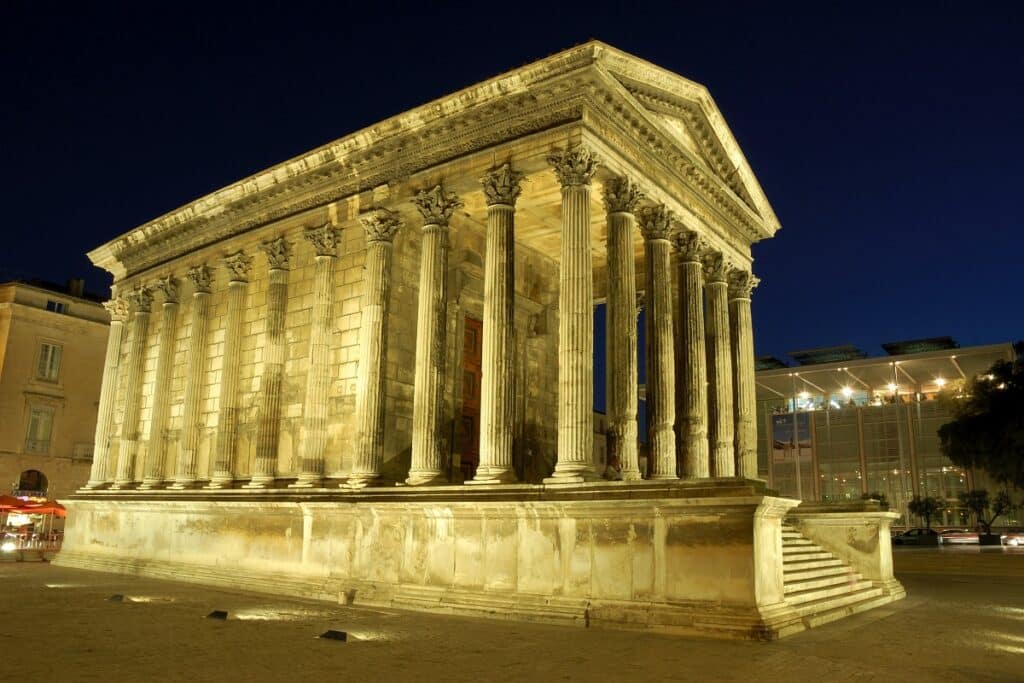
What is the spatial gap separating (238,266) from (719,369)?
44.4 feet

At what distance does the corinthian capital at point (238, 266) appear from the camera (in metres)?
22.5

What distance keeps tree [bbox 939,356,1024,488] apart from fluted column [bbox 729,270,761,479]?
46.1 feet

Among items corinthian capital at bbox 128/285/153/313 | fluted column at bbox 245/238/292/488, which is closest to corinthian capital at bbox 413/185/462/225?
fluted column at bbox 245/238/292/488

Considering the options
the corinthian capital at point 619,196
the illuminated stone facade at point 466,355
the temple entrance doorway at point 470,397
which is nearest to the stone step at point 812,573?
the illuminated stone facade at point 466,355

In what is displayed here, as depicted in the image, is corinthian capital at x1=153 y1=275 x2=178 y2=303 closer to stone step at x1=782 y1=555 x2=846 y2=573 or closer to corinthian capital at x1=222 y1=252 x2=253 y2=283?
corinthian capital at x1=222 y1=252 x2=253 y2=283

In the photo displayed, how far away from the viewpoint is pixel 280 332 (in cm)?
2097

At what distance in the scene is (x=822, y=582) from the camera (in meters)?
15.3

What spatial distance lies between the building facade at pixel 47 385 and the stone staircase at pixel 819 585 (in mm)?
36223

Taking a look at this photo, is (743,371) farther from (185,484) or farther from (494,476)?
(185,484)

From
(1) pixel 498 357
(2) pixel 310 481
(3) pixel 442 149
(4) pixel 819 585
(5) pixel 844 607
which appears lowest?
(5) pixel 844 607

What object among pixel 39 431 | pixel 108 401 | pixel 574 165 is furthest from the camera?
pixel 39 431

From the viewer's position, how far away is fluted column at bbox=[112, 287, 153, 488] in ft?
82.4

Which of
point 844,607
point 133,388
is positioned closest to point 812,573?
point 844,607

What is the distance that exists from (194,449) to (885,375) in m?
44.7
